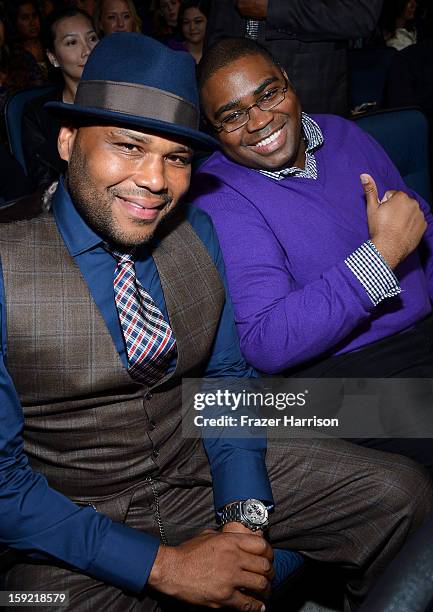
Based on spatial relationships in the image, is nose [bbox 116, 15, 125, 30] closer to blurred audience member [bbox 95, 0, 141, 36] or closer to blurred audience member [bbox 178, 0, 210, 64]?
blurred audience member [bbox 95, 0, 141, 36]

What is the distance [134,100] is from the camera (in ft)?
4.09

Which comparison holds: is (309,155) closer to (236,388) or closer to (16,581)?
(236,388)

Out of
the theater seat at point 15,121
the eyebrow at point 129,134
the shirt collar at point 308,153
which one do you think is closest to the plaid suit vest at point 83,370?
the eyebrow at point 129,134

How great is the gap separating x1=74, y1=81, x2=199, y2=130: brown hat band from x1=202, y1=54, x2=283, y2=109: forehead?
1.72 ft

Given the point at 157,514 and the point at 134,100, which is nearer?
the point at 134,100

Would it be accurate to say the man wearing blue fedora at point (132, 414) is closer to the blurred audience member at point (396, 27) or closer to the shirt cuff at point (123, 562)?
the shirt cuff at point (123, 562)

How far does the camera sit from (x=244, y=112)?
5.89 feet

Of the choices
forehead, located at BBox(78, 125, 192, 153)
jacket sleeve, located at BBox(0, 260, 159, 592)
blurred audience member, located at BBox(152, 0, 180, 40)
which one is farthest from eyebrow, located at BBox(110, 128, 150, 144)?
blurred audience member, located at BBox(152, 0, 180, 40)

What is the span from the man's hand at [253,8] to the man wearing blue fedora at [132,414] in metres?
1.16

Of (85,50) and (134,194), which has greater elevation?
(134,194)

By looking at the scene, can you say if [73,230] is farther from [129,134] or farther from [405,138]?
[405,138]

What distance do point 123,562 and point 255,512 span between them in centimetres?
30

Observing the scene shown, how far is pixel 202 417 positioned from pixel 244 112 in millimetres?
818

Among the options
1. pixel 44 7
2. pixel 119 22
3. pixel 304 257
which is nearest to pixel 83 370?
pixel 304 257
